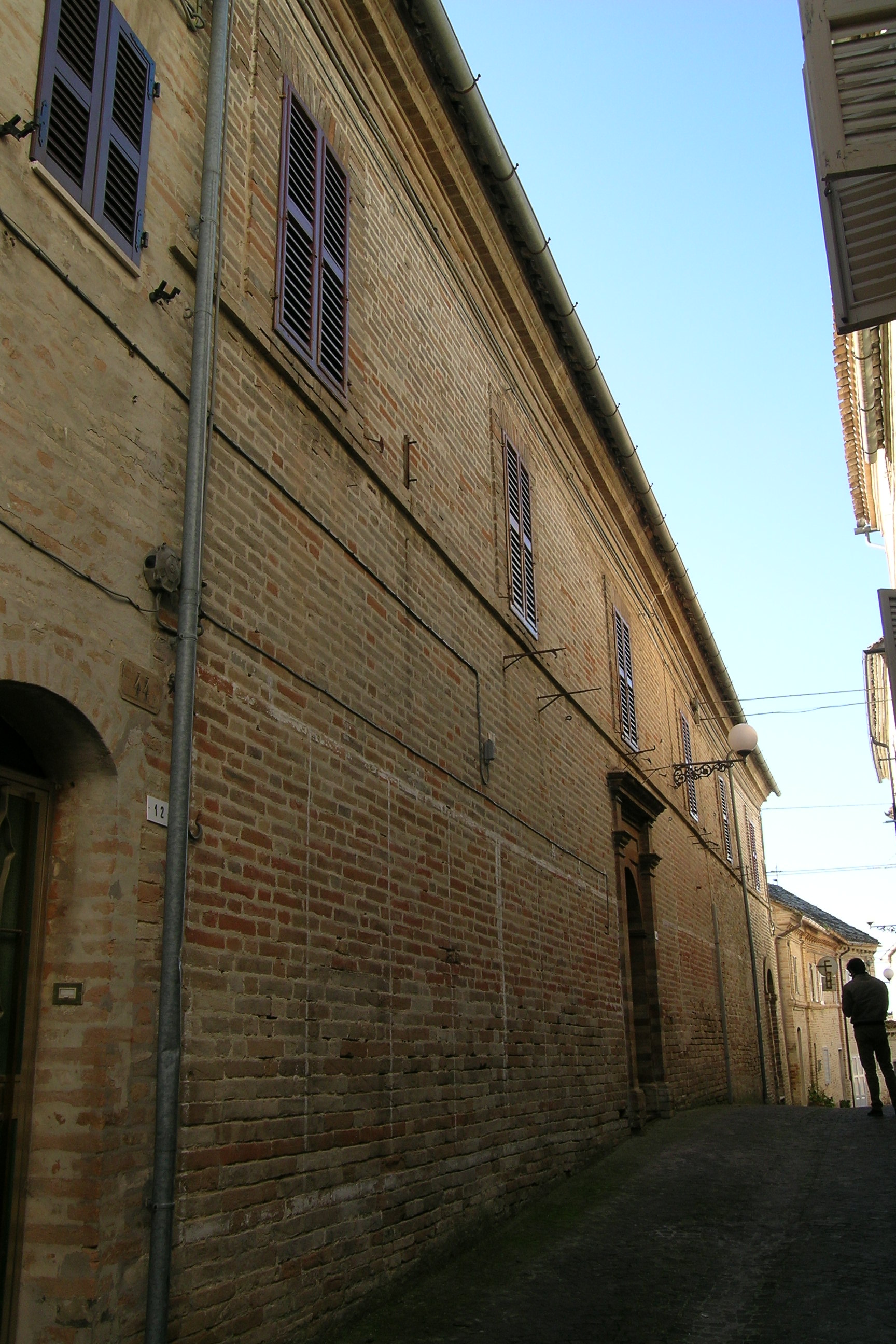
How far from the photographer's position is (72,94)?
4.65 metres

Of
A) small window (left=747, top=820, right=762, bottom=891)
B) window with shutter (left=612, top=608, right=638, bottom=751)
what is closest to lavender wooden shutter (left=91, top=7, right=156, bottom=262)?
window with shutter (left=612, top=608, right=638, bottom=751)

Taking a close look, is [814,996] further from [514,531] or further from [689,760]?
[514,531]

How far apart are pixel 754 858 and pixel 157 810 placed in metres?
24.0

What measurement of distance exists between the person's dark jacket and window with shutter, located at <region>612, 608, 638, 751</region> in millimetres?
3814

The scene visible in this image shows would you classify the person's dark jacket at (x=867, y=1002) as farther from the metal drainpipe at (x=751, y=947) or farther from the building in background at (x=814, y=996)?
the building in background at (x=814, y=996)

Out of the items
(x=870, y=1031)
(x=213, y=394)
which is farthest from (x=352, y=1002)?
(x=870, y=1031)

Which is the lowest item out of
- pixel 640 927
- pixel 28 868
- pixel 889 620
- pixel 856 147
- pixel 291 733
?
pixel 28 868

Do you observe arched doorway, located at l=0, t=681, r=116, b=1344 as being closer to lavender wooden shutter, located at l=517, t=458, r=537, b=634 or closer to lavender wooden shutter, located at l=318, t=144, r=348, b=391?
lavender wooden shutter, located at l=318, t=144, r=348, b=391

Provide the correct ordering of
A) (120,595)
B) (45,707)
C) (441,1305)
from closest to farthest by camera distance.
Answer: (45,707) → (120,595) → (441,1305)

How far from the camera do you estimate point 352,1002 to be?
5.95 m

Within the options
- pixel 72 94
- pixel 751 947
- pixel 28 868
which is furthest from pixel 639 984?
pixel 72 94

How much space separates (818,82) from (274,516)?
3.10 metres

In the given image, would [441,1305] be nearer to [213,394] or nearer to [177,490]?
[177,490]

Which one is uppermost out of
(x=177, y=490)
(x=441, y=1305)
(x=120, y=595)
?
(x=177, y=490)
